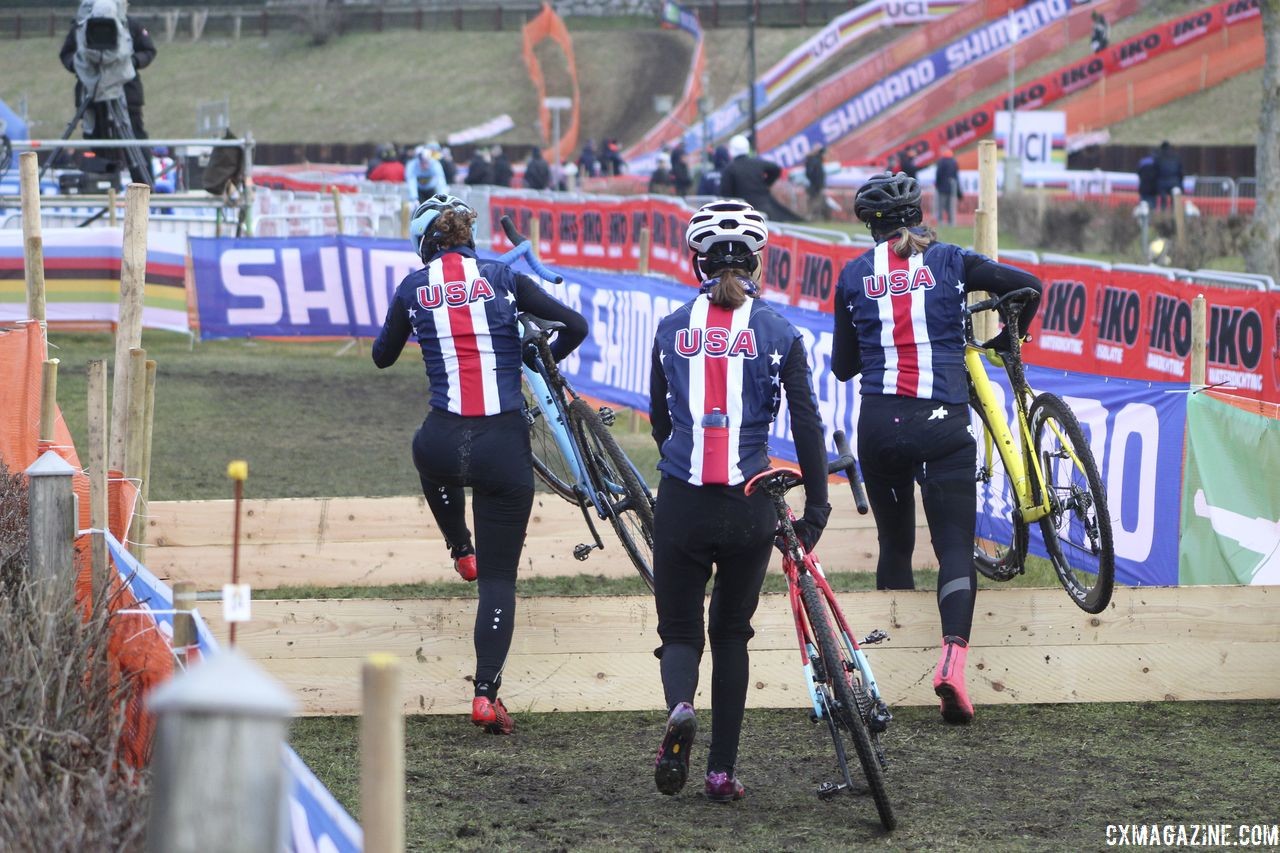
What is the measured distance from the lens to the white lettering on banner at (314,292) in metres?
19.0

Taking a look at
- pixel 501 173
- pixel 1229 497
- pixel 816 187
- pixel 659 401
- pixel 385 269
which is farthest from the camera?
pixel 816 187

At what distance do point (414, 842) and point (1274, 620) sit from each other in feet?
11.6

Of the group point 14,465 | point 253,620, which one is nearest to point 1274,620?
point 253,620

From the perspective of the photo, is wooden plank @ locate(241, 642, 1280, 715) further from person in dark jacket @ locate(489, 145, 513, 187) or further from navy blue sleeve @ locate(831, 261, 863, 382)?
person in dark jacket @ locate(489, 145, 513, 187)

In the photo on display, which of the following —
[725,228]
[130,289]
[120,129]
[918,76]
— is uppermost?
[918,76]

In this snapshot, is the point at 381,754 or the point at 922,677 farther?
the point at 922,677

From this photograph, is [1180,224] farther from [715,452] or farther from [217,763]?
[217,763]

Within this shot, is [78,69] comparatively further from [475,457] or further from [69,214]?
[475,457]

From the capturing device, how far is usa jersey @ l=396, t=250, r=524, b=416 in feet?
21.6

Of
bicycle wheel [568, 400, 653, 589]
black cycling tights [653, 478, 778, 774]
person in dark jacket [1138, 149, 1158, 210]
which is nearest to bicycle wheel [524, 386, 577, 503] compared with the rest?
bicycle wheel [568, 400, 653, 589]

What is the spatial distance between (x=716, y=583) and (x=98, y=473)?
2.50m

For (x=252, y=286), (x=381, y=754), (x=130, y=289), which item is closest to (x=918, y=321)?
(x=130, y=289)

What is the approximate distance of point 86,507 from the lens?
7500mm

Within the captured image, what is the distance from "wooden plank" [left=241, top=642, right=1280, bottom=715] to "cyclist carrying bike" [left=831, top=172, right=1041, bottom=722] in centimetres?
24
